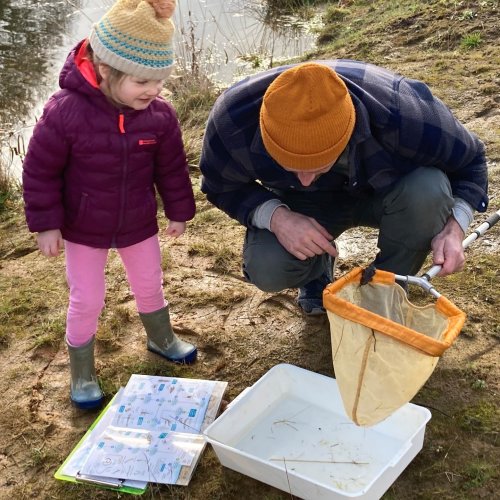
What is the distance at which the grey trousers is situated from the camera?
2307 millimetres

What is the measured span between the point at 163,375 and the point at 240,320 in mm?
397

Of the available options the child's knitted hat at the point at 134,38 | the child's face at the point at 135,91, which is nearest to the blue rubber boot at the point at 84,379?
the child's face at the point at 135,91

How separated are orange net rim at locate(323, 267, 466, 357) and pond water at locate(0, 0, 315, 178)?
3532mm

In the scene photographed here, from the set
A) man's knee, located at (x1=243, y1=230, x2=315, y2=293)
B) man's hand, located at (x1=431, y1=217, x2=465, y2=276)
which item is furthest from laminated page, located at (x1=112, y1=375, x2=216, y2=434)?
man's hand, located at (x1=431, y1=217, x2=465, y2=276)

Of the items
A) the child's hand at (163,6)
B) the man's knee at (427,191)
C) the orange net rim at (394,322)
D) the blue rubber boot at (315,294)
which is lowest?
the blue rubber boot at (315,294)

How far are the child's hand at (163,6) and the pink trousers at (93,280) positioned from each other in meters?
0.77

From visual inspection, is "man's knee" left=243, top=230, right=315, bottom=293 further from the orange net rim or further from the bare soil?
the orange net rim

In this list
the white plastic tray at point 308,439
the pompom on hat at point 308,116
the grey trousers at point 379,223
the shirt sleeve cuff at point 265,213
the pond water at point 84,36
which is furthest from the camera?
the pond water at point 84,36

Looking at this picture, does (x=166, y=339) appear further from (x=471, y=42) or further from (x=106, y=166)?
(x=471, y=42)

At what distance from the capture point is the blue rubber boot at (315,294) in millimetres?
2756

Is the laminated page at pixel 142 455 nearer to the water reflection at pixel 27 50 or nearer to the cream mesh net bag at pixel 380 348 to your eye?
the cream mesh net bag at pixel 380 348

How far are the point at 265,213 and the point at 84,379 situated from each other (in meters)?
0.87

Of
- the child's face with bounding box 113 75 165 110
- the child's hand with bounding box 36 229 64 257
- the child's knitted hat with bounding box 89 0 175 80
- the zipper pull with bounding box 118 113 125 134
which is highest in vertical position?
the child's knitted hat with bounding box 89 0 175 80

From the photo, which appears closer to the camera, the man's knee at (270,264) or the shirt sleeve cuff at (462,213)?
the shirt sleeve cuff at (462,213)
